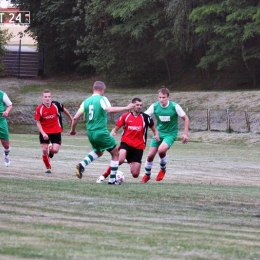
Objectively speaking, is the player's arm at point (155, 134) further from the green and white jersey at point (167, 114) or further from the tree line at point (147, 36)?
the tree line at point (147, 36)

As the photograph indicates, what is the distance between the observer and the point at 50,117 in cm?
1956

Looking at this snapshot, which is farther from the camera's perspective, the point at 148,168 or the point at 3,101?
the point at 3,101

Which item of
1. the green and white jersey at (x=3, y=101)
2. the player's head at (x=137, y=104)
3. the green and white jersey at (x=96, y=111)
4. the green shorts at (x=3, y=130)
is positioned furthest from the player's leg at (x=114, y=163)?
the green shorts at (x=3, y=130)

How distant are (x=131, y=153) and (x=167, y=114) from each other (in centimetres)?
112

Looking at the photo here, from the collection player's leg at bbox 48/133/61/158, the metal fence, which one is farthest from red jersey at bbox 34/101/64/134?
the metal fence

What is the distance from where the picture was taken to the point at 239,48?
56094 mm

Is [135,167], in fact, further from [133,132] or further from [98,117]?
[98,117]

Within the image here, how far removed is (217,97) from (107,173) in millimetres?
37026

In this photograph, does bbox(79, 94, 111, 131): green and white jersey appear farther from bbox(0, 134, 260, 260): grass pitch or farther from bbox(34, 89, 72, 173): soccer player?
bbox(34, 89, 72, 173): soccer player

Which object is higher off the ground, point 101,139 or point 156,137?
point 101,139

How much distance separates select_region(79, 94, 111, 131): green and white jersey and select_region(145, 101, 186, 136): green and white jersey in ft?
6.90

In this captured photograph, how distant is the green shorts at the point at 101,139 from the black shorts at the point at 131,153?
1.65 m

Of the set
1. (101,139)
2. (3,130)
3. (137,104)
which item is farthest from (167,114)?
(3,130)

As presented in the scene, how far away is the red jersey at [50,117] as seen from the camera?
64.0 ft
